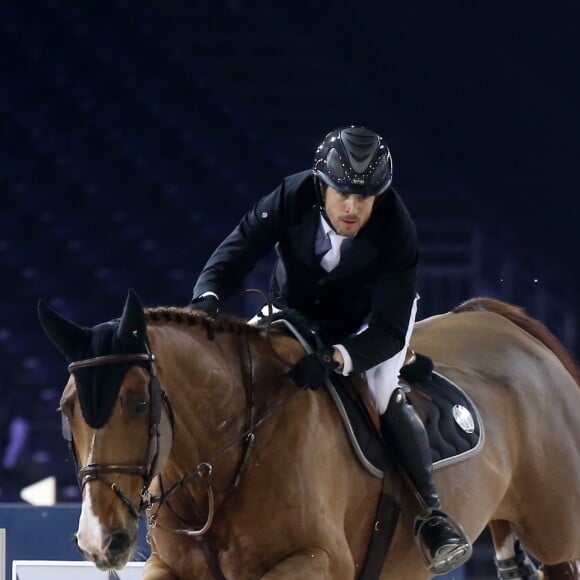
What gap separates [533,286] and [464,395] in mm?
4570

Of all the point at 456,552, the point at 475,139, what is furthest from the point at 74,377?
the point at 475,139

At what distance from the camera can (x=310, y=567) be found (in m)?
3.12

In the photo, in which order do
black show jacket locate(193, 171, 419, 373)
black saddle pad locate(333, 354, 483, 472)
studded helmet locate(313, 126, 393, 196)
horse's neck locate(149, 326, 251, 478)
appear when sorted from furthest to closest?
black saddle pad locate(333, 354, 483, 472) < black show jacket locate(193, 171, 419, 373) < studded helmet locate(313, 126, 393, 196) < horse's neck locate(149, 326, 251, 478)

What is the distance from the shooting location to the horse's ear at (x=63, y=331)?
2869mm

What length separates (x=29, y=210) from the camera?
9.22 m

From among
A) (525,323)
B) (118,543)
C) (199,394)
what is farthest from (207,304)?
(525,323)

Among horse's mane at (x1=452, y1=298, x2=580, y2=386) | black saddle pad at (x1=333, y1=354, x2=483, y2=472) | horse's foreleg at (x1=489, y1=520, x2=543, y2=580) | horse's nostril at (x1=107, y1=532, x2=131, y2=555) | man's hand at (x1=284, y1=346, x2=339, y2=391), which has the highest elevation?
man's hand at (x1=284, y1=346, x2=339, y2=391)

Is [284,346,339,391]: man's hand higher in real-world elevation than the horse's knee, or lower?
higher

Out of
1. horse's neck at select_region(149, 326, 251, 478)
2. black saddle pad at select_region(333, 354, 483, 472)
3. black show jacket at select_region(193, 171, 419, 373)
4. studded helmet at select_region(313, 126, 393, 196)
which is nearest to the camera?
horse's neck at select_region(149, 326, 251, 478)

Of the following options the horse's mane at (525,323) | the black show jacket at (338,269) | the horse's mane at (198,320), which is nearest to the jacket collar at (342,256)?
the black show jacket at (338,269)

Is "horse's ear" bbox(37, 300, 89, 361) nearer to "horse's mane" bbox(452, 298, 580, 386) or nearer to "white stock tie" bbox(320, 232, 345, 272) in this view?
"white stock tie" bbox(320, 232, 345, 272)

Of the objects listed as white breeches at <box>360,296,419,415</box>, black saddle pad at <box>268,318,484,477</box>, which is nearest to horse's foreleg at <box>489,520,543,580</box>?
black saddle pad at <box>268,318,484,477</box>

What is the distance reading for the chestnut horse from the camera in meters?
2.81

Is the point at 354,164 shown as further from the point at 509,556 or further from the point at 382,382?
the point at 509,556
